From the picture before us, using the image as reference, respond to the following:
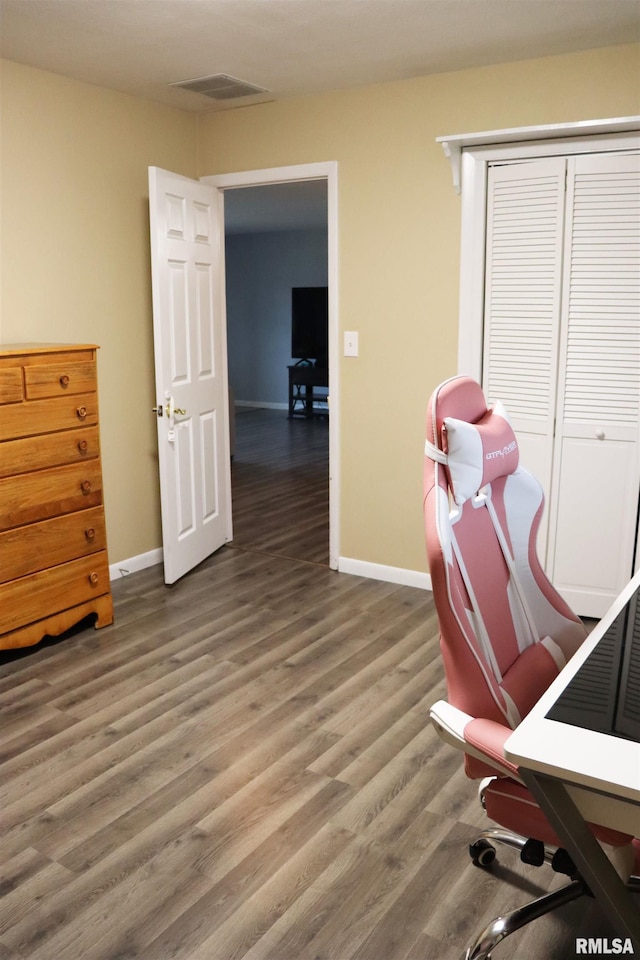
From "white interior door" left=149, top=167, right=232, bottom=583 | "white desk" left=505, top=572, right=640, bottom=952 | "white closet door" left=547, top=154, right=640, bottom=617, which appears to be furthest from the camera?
"white interior door" left=149, top=167, right=232, bottom=583

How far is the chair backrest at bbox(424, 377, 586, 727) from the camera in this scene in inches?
64.3

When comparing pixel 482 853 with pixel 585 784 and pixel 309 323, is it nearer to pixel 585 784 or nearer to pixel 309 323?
pixel 585 784

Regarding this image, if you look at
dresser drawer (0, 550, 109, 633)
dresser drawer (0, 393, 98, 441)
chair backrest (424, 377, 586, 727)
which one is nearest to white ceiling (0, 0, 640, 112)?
dresser drawer (0, 393, 98, 441)

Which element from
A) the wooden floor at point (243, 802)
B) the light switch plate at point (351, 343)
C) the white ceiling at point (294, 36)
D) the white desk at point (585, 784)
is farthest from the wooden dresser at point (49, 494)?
the white desk at point (585, 784)

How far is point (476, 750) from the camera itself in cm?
155

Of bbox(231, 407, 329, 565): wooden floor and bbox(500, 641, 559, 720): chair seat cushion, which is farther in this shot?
bbox(231, 407, 329, 565): wooden floor

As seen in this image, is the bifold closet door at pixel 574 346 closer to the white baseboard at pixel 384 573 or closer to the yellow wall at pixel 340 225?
the yellow wall at pixel 340 225

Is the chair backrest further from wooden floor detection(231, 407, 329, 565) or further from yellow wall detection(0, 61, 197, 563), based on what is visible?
wooden floor detection(231, 407, 329, 565)

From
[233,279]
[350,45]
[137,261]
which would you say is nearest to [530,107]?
[350,45]

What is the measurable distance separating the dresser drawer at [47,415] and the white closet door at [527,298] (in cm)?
180

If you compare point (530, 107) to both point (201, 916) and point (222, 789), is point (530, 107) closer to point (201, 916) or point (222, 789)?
point (222, 789)

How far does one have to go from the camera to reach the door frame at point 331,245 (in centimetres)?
417

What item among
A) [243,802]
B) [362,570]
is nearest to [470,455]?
[243,802]

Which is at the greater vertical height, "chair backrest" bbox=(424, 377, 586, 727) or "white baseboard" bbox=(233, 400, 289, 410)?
"chair backrest" bbox=(424, 377, 586, 727)
